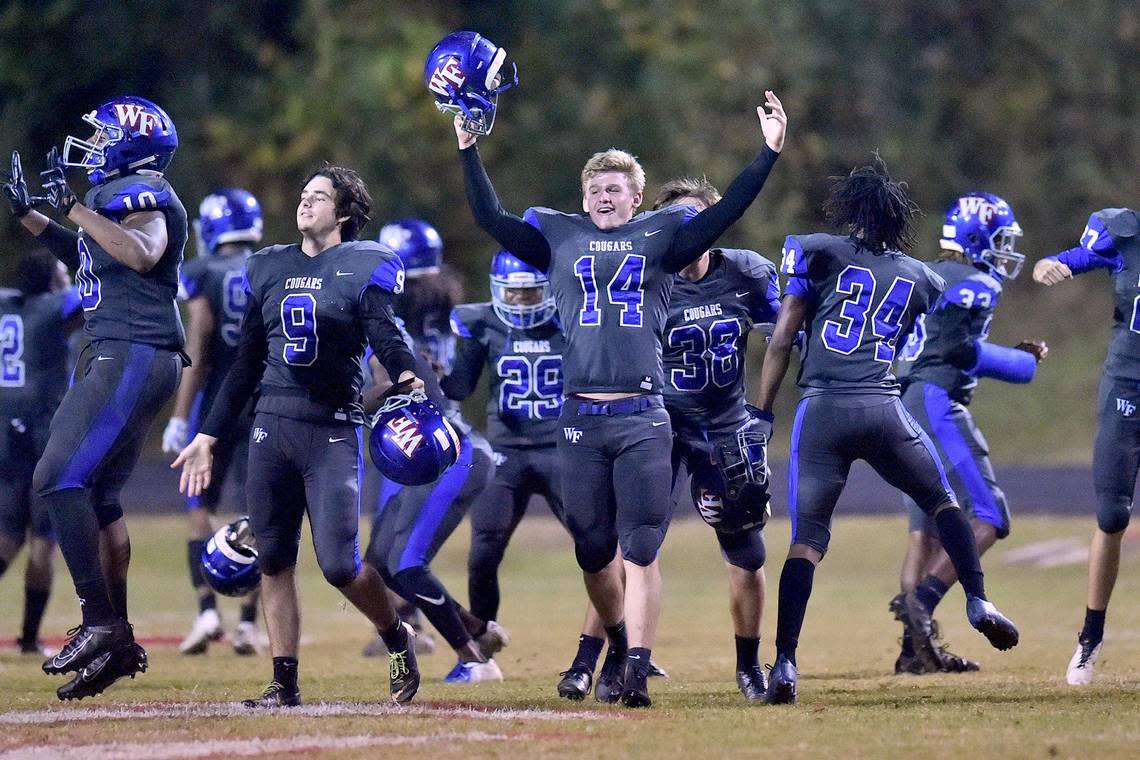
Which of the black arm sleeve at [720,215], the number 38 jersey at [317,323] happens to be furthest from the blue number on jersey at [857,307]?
the number 38 jersey at [317,323]

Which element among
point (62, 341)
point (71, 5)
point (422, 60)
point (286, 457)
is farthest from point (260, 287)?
point (71, 5)

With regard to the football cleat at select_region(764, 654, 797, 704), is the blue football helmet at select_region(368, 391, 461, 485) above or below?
above

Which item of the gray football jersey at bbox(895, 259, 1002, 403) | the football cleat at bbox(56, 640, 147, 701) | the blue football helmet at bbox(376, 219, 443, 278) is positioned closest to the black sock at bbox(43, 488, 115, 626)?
the football cleat at bbox(56, 640, 147, 701)

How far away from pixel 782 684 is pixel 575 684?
2.66 ft

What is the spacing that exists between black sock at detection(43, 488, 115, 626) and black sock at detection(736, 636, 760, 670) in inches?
97.5

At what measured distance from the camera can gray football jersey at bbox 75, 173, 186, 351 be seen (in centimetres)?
686

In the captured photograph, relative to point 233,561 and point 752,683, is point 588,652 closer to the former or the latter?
point 752,683

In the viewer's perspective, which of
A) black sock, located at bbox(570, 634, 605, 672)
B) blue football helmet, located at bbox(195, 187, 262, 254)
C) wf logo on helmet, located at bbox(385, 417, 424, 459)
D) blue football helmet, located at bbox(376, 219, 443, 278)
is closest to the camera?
wf logo on helmet, located at bbox(385, 417, 424, 459)

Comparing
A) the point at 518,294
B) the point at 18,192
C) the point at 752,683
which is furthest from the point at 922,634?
the point at 18,192

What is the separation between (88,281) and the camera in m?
6.91

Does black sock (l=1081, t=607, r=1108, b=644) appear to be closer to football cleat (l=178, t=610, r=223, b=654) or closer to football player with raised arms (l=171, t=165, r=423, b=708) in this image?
football player with raised arms (l=171, t=165, r=423, b=708)

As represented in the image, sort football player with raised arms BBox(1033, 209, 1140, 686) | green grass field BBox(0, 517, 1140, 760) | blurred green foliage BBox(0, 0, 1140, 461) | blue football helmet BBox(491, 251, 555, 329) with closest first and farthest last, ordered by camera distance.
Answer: green grass field BBox(0, 517, 1140, 760), football player with raised arms BBox(1033, 209, 1140, 686), blue football helmet BBox(491, 251, 555, 329), blurred green foliage BBox(0, 0, 1140, 461)

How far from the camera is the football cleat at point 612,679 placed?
6.61 meters

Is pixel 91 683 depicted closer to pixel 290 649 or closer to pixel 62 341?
pixel 290 649
